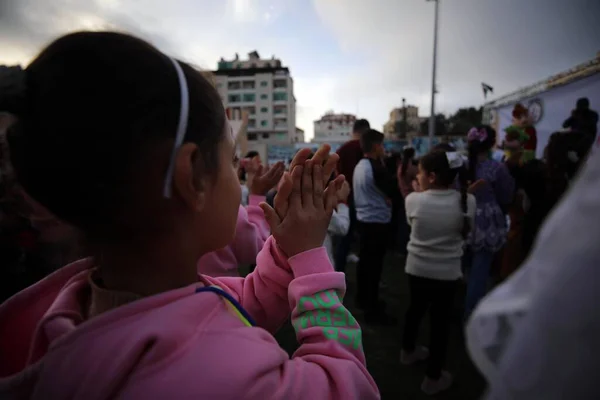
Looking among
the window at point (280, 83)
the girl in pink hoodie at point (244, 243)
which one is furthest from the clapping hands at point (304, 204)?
the window at point (280, 83)

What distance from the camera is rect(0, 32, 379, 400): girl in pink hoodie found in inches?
20.3

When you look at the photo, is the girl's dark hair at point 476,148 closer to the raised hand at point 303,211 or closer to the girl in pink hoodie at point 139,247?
the raised hand at point 303,211

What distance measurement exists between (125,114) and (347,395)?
608 millimetres

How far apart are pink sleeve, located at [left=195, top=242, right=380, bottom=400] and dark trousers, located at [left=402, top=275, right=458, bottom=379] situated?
82.0 inches

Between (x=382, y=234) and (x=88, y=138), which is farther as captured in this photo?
(x=382, y=234)

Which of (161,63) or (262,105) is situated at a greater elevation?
(262,105)

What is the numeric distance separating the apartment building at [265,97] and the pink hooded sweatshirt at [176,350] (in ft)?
197

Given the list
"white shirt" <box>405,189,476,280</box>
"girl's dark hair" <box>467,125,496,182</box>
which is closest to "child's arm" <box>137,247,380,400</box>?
"white shirt" <box>405,189,476,280</box>

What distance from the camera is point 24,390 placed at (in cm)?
57

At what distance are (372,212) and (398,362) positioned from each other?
1.49 meters

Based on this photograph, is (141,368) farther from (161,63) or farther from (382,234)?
(382,234)

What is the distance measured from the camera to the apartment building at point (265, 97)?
2362 inches

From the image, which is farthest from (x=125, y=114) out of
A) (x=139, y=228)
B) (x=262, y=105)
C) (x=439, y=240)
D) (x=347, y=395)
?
(x=262, y=105)

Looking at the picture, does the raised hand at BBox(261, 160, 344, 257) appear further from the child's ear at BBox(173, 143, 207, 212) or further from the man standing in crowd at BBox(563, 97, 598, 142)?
the man standing in crowd at BBox(563, 97, 598, 142)
